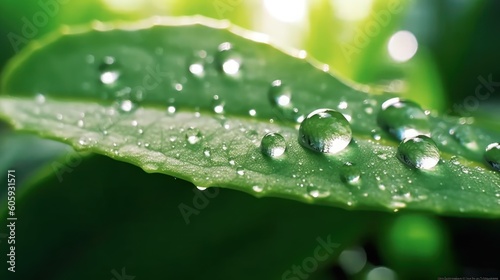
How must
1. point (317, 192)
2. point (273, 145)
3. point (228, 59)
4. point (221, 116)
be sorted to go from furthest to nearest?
point (228, 59)
point (221, 116)
point (273, 145)
point (317, 192)

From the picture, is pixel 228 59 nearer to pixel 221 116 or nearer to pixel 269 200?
pixel 221 116

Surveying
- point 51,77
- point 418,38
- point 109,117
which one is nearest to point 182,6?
point 51,77

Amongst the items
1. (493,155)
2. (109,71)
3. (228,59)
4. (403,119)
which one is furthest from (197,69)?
(493,155)

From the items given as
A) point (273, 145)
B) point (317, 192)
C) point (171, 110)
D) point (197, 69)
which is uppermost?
point (197, 69)

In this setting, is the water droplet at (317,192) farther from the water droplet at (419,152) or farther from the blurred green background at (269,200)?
the blurred green background at (269,200)

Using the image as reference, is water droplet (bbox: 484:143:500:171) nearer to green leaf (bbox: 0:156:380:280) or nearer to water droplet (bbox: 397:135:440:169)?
water droplet (bbox: 397:135:440:169)

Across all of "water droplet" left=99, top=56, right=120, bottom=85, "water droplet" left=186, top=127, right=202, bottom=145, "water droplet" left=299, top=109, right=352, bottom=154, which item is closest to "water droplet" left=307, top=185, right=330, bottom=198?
"water droplet" left=299, top=109, right=352, bottom=154

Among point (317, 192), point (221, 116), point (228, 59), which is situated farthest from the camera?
point (228, 59)

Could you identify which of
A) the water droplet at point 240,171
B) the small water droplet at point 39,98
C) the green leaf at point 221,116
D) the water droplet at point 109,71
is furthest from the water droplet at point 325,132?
the small water droplet at point 39,98
